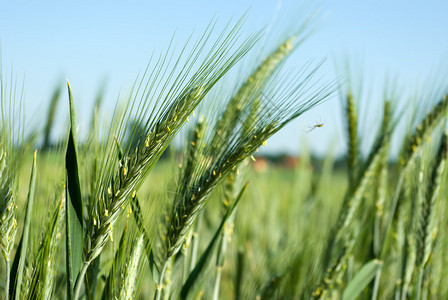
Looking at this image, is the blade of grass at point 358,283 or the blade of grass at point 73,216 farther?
the blade of grass at point 358,283

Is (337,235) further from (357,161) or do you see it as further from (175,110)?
(175,110)

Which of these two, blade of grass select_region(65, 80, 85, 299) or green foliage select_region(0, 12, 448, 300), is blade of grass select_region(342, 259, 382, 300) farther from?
blade of grass select_region(65, 80, 85, 299)

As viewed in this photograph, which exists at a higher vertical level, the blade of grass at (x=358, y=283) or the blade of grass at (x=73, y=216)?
the blade of grass at (x=73, y=216)

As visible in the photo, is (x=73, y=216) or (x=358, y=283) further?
(x=358, y=283)

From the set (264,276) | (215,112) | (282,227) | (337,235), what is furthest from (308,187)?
(215,112)

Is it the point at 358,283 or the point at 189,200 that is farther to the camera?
the point at 358,283

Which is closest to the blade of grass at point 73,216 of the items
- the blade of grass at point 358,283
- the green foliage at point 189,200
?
the green foliage at point 189,200

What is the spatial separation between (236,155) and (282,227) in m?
1.28

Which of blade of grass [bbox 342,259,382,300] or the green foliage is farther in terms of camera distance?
blade of grass [bbox 342,259,382,300]

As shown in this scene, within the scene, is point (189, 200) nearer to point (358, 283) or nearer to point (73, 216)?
point (73, 216)

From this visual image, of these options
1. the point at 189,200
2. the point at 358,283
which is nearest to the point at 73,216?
the point at 189,200

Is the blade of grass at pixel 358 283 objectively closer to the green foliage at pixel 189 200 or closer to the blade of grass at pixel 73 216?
the green foliage at pixel 189 200

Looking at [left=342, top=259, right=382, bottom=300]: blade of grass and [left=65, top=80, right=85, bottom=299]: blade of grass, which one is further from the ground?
[left=65, top=80, right=85, bottom=299]: blade of grass

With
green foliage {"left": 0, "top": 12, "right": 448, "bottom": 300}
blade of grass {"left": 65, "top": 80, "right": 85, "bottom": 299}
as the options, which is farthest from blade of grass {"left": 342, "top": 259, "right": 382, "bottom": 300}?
blade of grass {"left": 65, "top": 80, "right": 85, "bottom": 299}
